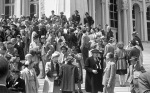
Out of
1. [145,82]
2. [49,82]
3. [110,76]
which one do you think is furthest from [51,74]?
[145,82]

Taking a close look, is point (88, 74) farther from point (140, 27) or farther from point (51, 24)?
point (140, 27)

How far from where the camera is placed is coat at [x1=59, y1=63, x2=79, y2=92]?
8531 millimetres

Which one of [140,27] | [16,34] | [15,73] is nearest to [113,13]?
[140,27]

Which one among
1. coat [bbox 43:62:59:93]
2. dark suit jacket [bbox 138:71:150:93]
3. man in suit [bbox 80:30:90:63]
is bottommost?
coat [bbox 43:62:59:93]

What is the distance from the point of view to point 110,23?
34.3m

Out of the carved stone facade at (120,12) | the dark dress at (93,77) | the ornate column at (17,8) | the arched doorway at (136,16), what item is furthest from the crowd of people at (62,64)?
the arched doorway at (136,16)

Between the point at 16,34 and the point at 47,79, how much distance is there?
619 centimetres

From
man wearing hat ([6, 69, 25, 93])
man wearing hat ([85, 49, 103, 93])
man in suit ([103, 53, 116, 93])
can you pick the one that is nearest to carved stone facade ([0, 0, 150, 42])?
man wearing hat ([85, 49, 103, 93])

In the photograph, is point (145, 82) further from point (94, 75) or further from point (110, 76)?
point (94, 75)

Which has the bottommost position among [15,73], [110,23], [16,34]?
[15,73]

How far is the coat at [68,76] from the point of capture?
8531mm

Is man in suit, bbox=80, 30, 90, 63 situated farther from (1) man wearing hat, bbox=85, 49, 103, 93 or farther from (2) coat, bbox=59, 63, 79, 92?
(2) coat, bbox=59, 63, 79, 92

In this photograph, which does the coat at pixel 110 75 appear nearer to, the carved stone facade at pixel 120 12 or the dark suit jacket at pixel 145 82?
the dark suit jacket at pixel 145 82

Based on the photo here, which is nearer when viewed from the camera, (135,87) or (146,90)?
(146,90)
